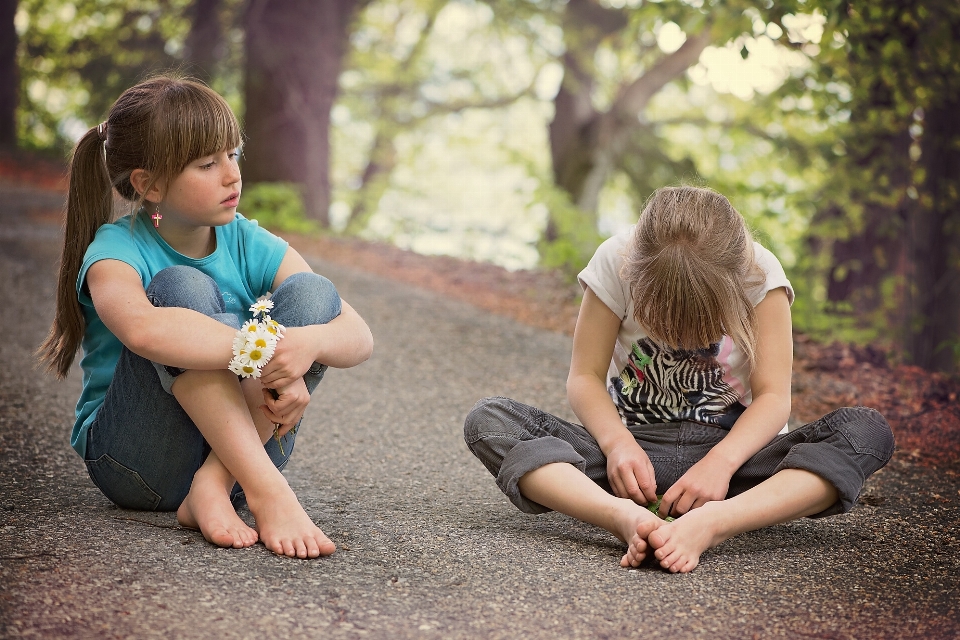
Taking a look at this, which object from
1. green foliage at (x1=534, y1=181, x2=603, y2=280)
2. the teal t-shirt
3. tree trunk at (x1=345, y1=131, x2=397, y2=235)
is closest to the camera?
the teal t-shirt

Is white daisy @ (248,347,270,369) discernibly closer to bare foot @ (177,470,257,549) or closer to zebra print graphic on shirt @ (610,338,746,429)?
bare foot @ (177,470,257,549)

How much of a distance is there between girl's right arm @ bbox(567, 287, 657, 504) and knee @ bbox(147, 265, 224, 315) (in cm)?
96

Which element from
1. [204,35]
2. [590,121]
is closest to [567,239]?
[204,35]

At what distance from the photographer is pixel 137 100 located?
87.3 inches

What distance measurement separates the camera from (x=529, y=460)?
7.32ft

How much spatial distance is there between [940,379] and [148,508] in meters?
Answer: 3.81

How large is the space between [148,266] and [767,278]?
1.58m

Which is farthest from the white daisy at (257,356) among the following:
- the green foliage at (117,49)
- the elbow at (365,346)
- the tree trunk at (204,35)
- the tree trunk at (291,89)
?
the tree trunk at (204,35)

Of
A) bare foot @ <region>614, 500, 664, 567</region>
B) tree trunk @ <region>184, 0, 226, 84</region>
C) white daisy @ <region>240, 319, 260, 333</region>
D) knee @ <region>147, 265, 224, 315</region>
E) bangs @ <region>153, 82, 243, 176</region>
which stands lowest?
bare foot @ <region>614, 500, 664, 567</region>

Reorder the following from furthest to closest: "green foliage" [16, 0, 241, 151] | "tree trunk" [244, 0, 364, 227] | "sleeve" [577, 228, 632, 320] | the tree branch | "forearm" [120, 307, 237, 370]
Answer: the tree branch → "green foliage" [16, 0, 241, 151] → "tree trunk" [244, 0, 364, 227] → "sleeve" [577, 228, 632, 320] → "forearm" [120, 307, 237, 370]

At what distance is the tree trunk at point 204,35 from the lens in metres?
8.54

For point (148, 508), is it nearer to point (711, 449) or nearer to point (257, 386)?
point (257, 386)

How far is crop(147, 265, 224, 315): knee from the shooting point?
2.06 meters

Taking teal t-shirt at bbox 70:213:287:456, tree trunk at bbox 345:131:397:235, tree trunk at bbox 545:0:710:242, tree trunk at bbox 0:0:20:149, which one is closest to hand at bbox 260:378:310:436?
teal t-shirt at bbox 70:213:287:456
